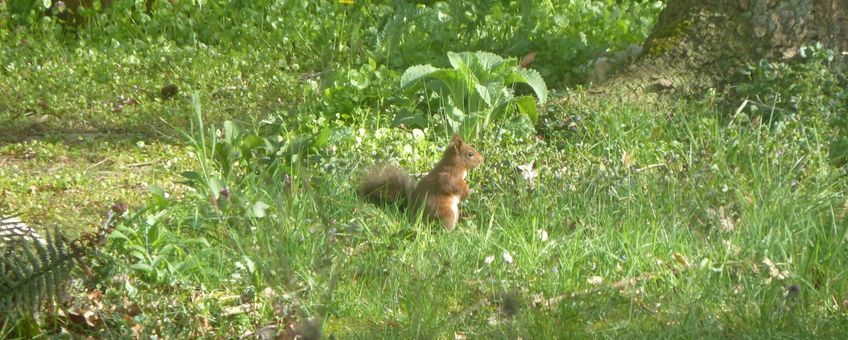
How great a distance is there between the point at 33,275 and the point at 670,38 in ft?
13.7

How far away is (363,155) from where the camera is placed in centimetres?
636

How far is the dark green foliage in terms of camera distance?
14.0ft

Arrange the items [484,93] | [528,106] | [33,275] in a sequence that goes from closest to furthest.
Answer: [33,275] < [484,93] < [528,106]

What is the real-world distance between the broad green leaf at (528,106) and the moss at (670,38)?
35.0 inches

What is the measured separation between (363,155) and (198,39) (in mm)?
3351

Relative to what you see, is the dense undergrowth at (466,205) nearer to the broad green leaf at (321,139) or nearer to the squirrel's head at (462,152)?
the broad green leaf at (321,139)

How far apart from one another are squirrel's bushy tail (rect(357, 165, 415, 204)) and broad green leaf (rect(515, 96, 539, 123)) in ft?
4.06

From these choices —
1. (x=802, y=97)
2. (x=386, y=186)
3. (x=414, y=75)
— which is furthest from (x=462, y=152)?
(x=802, y=97)

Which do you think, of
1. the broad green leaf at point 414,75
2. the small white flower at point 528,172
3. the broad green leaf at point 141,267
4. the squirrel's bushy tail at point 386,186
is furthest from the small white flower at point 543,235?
the broad green leaf at point 414,75

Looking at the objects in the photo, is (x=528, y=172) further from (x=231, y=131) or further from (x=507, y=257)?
(x=231, y=131)

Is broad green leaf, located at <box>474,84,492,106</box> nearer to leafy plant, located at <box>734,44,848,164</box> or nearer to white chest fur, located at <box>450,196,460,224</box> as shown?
white chest fur, located at <box>450,196,460,224</box>

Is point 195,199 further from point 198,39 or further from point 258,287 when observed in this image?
point 198,39

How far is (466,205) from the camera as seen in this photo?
586 centimetres

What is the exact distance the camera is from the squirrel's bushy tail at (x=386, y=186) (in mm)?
5676
